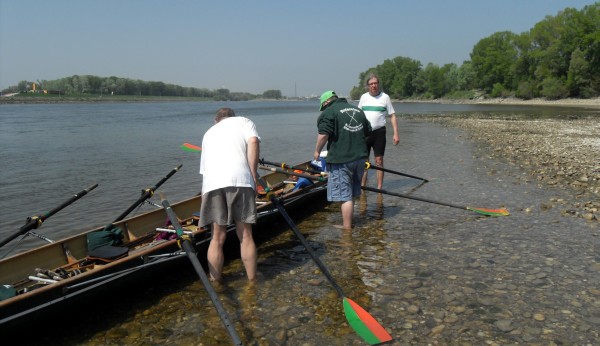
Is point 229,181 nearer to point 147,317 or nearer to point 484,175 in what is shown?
point 147,317

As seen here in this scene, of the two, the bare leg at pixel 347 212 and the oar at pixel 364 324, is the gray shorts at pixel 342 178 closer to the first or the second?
the bare leg at pixel 347 212

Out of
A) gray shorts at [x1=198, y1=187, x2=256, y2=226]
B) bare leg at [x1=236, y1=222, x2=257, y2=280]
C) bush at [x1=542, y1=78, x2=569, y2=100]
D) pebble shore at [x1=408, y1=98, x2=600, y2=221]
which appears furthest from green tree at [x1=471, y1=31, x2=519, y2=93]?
gray shorts at [x1=198, y1=187, x2=256, y2=226]

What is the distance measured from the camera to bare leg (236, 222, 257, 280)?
529 centimetres

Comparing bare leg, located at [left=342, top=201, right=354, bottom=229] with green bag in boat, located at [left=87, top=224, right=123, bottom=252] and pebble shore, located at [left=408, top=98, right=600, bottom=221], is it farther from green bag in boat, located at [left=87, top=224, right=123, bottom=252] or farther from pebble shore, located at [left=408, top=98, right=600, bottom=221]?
pebble shore, located at [left=408, top=98, right=600, bottom=221]

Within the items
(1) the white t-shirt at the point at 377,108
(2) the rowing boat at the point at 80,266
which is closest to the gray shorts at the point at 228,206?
(2) the rowing boat at the point at 80,266

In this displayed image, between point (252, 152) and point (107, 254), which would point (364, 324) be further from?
point (107, 254)

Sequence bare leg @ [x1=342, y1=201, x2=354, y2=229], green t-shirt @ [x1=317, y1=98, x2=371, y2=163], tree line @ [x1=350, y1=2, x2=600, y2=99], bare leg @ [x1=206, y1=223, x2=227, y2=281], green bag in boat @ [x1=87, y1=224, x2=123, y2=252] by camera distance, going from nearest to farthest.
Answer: bare leg @ [x1=206, y1=223, x2=227, y2=281] → green bag in boat @ [x1=87, y1=224, x2=123, y2=252] → green t-shirt @ [x1=317, y1=98, x2=371, y2=163] → bare leg @ [x1=342, y1=201, x2=354, y2=229] → tree line @ [x1=350, y1=2, x2=600, y2=99]

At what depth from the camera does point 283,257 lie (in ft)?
21.9

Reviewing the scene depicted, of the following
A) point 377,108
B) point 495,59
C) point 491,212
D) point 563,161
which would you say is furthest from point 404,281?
point 495,59

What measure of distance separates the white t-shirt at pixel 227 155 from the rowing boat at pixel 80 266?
47.4 inches

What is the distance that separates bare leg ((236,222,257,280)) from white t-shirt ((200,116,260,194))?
0.55 metres

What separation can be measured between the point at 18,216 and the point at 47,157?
11.3 metres

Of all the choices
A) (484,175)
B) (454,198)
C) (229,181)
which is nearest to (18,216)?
(229,181)

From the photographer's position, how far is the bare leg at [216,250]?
5.27m
